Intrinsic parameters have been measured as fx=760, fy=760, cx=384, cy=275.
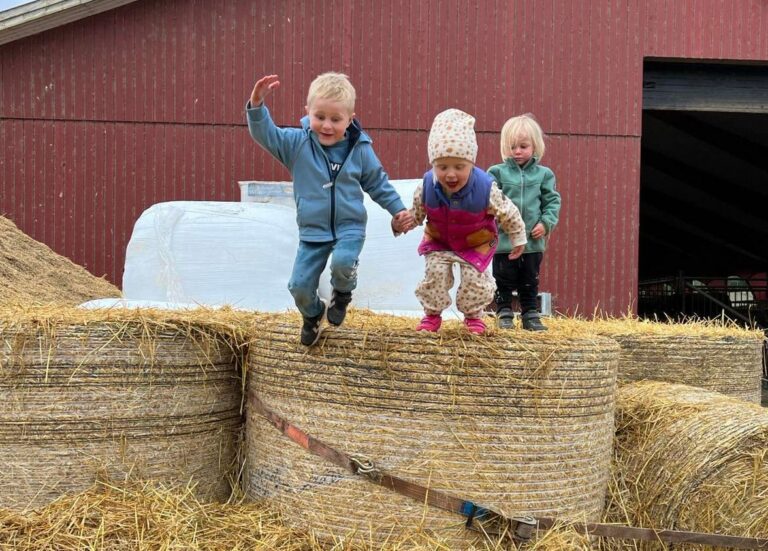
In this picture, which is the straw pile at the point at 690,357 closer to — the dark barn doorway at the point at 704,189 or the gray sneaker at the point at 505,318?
the gray sneaker at the point at 505,318

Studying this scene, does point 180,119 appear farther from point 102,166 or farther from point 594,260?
point 594,260

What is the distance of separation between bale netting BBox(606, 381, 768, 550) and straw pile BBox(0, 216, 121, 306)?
359cm

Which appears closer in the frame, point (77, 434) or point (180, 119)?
point (77, 434)

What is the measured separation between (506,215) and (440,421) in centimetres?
93

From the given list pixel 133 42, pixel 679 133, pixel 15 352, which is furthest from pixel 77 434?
pixel 679 133

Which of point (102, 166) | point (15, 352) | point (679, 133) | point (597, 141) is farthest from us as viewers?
point (679, 133)

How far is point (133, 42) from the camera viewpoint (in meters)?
8.35

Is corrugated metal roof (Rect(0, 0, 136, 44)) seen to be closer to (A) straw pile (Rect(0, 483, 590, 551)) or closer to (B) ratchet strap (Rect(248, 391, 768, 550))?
(A) straw pile (Rect(0, 483, 590, 551))

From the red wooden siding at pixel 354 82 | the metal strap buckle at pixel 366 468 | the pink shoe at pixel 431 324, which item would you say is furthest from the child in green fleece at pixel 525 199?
the red wooden siding at pixel 354 82

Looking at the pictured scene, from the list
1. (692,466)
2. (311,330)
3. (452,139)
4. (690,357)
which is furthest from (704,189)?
(311,330)

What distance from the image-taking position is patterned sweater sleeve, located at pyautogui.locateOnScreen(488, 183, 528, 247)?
3227mm

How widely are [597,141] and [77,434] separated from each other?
7262 millimetres

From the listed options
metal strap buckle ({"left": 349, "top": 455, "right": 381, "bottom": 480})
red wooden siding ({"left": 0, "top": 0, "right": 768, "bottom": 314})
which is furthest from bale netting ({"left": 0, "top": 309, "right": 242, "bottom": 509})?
red wooden siding ({"left": 0, "top": 0, "right": 768, "bottom": 314})

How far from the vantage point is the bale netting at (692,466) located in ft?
10.3
